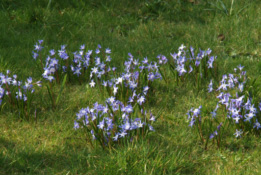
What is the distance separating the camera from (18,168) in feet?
10.2

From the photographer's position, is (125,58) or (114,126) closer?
(114,126)

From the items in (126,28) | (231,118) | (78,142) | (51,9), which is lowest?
(78,142)

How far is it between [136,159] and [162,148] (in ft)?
1.39

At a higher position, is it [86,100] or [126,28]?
[126,28]

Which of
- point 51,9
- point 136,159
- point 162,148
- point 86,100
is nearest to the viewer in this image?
point 136,159

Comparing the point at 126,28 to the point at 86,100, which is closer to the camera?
the point at 86,100

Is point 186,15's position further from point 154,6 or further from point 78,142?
point 78,142

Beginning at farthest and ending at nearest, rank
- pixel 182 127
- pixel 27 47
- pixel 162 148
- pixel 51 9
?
pixel 51 9 → pixel 27 47 → pixel 182 127 → pixel 162 148

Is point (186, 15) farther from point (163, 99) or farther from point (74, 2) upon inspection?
point (163, 99)

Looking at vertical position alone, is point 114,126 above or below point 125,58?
below

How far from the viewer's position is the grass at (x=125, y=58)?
10.3ft

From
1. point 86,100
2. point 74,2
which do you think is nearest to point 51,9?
point 74,2

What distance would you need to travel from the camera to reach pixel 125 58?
506 centimetres

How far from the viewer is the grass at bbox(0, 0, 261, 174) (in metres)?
3.13
